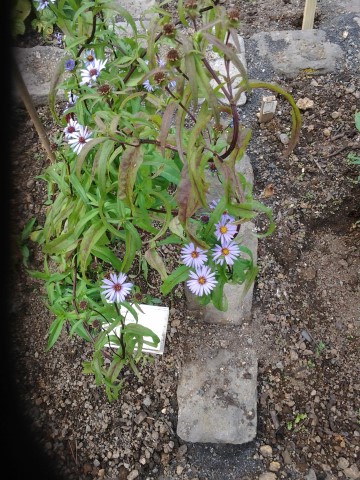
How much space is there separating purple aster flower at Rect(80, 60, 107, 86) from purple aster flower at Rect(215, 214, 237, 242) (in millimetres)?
549

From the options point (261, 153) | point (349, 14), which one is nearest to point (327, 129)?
point (261, 153)

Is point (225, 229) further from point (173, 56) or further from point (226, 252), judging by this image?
point (173, 56)

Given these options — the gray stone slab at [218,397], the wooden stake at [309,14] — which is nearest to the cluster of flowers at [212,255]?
the gray stone slab at [218,397]

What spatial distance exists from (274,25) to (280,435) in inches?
88.9

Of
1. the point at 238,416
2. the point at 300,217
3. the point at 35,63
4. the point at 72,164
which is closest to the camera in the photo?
the point at 72,164

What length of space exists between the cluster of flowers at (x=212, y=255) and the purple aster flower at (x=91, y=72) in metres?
0.55

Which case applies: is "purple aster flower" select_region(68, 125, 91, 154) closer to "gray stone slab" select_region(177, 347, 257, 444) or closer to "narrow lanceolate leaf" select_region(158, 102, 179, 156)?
"narrow lanceolate leaf" select_region(158, 102, 179, 156)

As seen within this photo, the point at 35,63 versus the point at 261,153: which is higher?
the point at 35,63

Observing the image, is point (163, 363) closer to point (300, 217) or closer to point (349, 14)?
point (300, 217)

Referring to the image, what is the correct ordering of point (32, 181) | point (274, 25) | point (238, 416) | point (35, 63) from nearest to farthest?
point (238, 416), point (32, 181), point (35, 63), point (274, 25)

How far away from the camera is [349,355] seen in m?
1.88

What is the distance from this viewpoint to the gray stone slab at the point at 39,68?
8.36 ft

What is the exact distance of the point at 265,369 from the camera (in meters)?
1.86

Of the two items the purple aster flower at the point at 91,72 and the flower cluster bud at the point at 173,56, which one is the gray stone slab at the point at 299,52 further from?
the flower cluster bud at the point at 173,56
